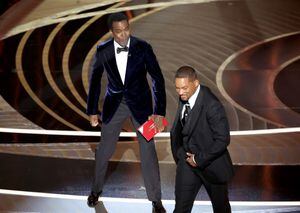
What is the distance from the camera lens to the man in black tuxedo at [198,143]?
420cm

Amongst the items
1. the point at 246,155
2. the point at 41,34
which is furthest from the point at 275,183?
the point at 41,34

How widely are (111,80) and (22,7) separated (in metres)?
5.70

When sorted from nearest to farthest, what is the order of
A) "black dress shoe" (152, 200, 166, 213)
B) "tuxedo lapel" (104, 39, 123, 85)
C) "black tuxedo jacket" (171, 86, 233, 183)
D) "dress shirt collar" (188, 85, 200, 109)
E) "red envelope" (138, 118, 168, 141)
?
"black tuxedo jacket" (171, 86, 233, 183), "dress shirt collar" (188, 85, 200, 109), "red envelope" (138, 118, 168, 141), "tuxedo lapel" (104, 39, 123, 85), "black dress shoe" (152, 200, 166, 213)

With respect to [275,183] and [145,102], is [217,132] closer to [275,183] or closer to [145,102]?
[145,102]

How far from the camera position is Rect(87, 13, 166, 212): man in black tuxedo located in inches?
202

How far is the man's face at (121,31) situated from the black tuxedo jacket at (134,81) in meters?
0.10

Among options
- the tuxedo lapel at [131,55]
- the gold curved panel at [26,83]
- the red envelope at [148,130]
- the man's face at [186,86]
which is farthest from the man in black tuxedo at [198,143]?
the gold curved panel at [26,83]

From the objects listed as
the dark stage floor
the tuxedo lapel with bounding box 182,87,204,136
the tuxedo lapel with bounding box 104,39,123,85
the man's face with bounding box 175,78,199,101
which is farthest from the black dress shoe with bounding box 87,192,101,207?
the man's face with bounding box 175,78,199,101

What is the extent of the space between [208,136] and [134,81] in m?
1.13

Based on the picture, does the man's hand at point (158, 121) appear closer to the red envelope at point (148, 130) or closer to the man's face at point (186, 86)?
the red envelope at point (148, 130)

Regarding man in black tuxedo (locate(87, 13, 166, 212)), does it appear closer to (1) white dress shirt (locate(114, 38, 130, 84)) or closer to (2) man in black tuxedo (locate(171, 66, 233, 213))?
(1) white dress shirt (locate(114, 38, 130, 84))

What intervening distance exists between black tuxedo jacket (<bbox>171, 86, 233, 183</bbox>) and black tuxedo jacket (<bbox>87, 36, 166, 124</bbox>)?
0.79 m

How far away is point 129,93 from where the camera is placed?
520 cm

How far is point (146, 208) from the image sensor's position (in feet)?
17.7
